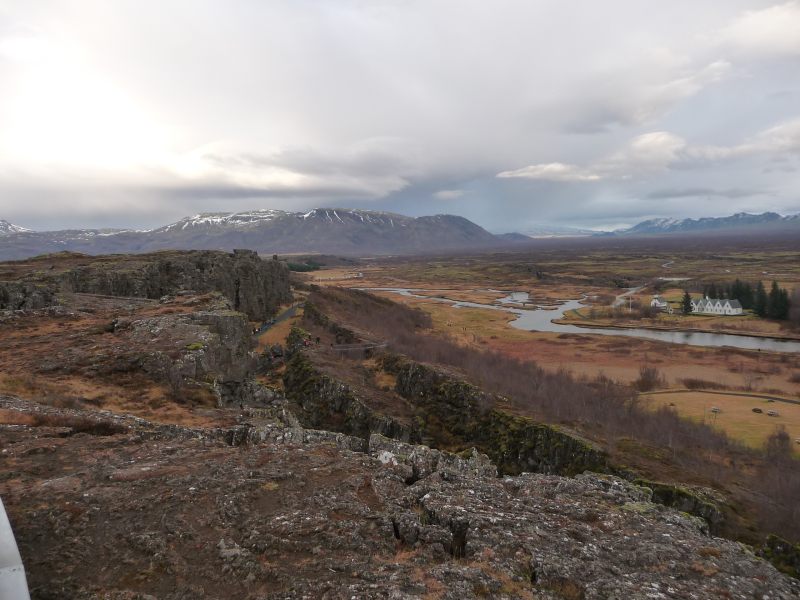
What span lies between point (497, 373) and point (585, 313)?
299ft

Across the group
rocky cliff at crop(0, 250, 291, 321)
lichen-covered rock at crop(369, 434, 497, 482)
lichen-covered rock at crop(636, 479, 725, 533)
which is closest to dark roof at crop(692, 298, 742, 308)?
rocky cliff at crop(0, 250, 291, 321)

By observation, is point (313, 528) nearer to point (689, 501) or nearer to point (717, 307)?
point (689, 501)

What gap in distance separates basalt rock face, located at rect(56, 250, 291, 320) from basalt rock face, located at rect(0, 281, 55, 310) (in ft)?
15.8

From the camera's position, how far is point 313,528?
11430 mm

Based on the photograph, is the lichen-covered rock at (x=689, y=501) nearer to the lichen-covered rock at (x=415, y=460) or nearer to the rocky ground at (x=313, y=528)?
the rocky ground at (x=313, y=528)

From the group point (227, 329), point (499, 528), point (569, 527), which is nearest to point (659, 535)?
point (569, 527)

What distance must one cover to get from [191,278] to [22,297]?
20955mm

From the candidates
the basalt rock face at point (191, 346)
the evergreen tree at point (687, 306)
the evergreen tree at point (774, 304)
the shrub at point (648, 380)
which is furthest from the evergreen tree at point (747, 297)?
the basalt rock face at point (191, 346)

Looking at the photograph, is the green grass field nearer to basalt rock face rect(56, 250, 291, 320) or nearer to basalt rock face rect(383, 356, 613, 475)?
basalt rock face rect(383, 356, 613, 475)

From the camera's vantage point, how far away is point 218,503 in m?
12.0

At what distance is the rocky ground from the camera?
9719 millimetres

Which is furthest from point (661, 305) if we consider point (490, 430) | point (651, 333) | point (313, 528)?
point (313, 528)

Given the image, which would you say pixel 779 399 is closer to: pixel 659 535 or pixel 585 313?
pixel 659 535

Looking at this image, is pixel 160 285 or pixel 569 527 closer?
pixel 569 527
